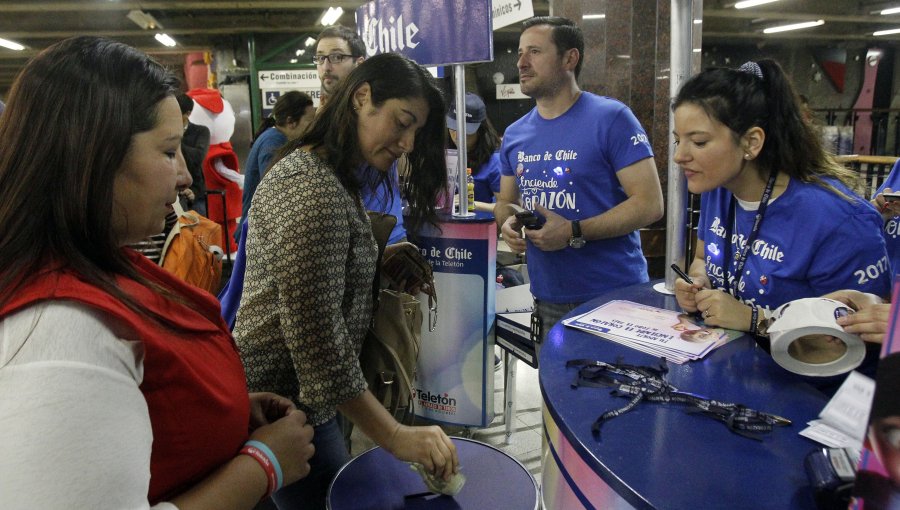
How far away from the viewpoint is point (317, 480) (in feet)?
4.42

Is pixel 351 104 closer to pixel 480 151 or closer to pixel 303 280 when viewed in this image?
pixel 303 280

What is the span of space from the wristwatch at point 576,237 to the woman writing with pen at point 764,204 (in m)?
0.67

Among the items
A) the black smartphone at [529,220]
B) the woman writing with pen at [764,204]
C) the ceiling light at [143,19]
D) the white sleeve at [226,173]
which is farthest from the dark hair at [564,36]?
the ceiling light at [143,19]

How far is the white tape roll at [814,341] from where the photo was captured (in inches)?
41.8

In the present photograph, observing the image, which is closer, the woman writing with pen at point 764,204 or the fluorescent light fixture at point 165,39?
the woman writing with pen at point 764,204

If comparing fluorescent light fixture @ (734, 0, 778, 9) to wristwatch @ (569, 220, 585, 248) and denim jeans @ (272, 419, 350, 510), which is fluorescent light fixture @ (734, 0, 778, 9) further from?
denim jeans @ (272, 419, 350, 510)

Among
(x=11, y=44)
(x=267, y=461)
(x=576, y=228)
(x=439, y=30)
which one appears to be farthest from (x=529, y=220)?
(x=11, y=44)

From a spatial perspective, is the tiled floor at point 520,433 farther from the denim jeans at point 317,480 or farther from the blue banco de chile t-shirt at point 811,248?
the blue banco de chile t-shirt at point 811,248

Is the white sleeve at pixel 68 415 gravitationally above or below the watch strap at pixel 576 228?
above

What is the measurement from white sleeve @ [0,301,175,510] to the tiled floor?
2.34m

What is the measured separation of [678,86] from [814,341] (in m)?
0.87

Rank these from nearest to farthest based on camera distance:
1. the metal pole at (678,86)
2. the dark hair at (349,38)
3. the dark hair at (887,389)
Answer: the dark hair at (887,389)
the metal pole at (678,86)
the dark hair at (349,38)

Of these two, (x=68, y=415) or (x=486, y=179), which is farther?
(x=486, y=179)

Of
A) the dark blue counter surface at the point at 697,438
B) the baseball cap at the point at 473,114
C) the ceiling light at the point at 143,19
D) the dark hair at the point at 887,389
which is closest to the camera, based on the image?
the dark hair at the point at 887,389
